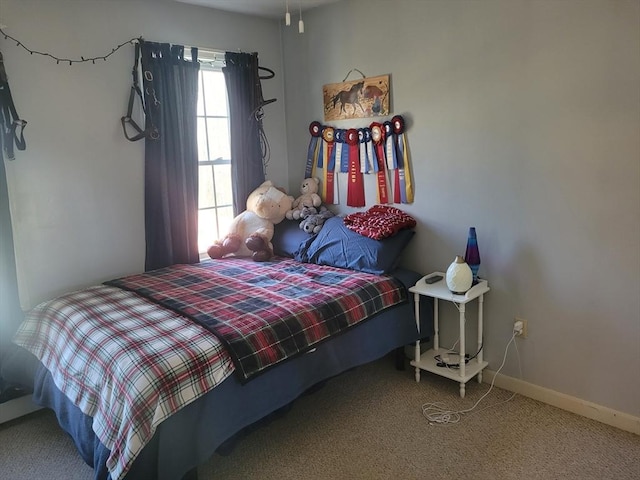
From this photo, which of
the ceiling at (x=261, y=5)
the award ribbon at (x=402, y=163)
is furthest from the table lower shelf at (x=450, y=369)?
the ceiling at (x=261, y=5)

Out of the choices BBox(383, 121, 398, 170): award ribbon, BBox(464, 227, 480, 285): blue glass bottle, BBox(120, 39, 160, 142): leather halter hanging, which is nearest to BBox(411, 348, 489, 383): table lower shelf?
BBox(464, 227, 480, 285): blue glass bottle

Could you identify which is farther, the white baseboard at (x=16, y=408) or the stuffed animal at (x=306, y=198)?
the stuffed animal at (x=306, y=198)

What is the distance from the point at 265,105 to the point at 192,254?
126cm

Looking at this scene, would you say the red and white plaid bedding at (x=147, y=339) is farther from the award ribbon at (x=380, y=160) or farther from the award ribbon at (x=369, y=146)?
the award ribbon at (x=369, y=146)

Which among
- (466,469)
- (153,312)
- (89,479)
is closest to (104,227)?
(153,312)

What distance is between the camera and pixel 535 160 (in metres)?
2.40

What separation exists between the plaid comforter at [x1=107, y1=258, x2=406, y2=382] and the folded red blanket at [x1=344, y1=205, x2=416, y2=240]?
0.27 m

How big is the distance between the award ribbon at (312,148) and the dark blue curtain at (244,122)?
356mm

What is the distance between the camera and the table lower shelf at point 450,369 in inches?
102

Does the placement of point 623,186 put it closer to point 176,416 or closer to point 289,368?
point 289,368

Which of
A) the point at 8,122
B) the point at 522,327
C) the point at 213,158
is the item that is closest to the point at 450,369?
the point at 522,327

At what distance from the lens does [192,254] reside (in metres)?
3.15

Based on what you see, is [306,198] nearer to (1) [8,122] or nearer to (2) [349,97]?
(2) [349,97]

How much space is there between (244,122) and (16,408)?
2.26 meters
